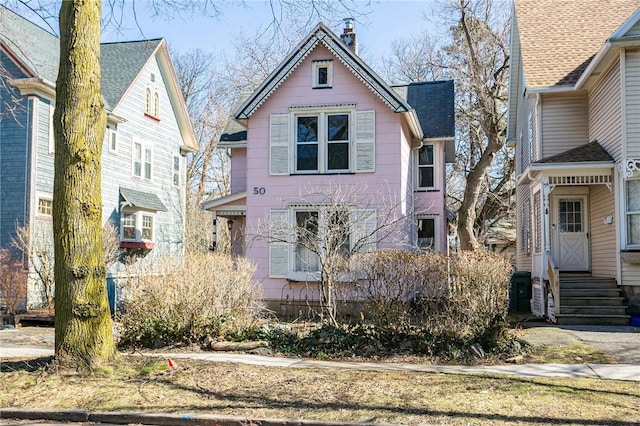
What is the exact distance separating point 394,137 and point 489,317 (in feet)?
26.1

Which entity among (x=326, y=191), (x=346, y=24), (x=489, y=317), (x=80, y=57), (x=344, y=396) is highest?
(x=346, y=24)

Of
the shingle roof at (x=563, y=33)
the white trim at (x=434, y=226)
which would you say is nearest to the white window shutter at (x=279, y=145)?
the white trim at (x=434, y=226)

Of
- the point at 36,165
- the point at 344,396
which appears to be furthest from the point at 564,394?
the point at 36,165

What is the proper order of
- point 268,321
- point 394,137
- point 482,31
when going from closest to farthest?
point 268,321 → point 394,137 → point 482,31

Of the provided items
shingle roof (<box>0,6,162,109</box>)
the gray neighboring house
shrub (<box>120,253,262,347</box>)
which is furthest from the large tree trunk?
shingle roof (<box>0,6,162,109</box>)

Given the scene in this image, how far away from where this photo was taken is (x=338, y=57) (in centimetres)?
1664

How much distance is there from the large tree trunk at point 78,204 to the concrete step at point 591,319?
33.7 feet

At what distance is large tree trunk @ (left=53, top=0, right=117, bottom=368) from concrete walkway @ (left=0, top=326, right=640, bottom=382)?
4.91 feet

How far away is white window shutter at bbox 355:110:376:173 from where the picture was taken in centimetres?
1650

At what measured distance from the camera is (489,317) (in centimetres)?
952

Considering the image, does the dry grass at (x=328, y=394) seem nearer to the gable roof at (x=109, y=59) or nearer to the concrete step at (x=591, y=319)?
the concrete step at (x=591, y=319)

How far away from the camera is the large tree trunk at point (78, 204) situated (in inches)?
313

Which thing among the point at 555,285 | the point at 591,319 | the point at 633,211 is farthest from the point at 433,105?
the point at 591,319

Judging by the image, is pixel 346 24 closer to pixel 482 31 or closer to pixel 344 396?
pixel 482 31
